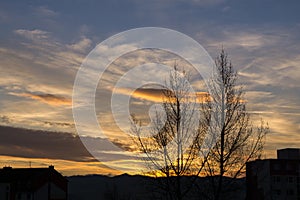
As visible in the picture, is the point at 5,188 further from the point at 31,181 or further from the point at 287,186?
the point at 287,186

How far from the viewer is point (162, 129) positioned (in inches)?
843

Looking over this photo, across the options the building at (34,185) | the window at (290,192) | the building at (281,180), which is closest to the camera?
the building at (34,185)

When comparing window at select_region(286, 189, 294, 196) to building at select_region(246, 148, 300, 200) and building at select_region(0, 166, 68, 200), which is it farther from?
building at select_region(0, 166, 68, 200)

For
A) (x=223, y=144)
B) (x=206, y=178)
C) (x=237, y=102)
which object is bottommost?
(x=206, y=178)

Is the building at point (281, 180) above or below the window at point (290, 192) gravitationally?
above

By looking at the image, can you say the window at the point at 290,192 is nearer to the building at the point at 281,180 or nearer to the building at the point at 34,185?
the building at the point at 281,180

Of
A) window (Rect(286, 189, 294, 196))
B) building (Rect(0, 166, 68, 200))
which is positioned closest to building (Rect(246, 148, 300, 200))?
window (Rect(286, 189, 294, 196))

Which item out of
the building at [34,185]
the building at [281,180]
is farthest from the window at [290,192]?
the building at [34,185]

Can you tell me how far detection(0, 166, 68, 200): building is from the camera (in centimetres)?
8550

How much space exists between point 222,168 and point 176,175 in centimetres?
209

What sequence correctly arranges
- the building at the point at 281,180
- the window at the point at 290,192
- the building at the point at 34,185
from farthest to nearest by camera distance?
the window at the point at 290,192, the building at the point at 281,180, the building at the point at 34,185

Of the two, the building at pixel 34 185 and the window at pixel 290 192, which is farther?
the window at pixel 290 192

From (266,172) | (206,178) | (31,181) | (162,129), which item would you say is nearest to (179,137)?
(162,129)

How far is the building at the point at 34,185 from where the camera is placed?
Answer: 85.5 meters
